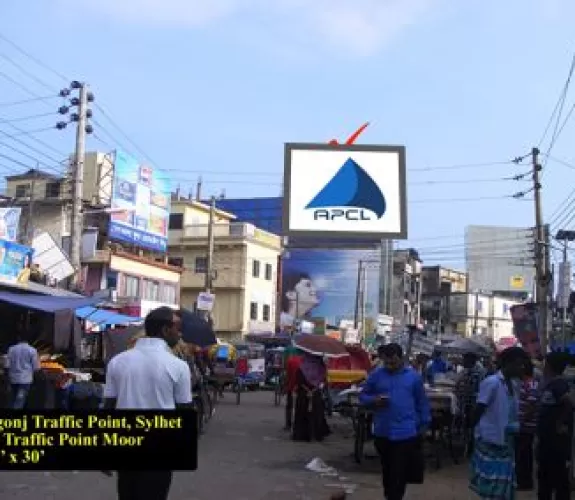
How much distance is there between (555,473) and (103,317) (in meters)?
17.6

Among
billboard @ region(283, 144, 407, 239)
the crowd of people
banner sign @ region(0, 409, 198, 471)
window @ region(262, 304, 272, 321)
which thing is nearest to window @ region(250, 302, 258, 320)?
window @ region(262, 304, 272, 321)

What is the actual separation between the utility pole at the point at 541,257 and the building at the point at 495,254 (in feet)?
30.1

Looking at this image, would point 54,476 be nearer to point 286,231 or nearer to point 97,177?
point 286,231

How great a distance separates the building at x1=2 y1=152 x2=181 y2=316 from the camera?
139 feet

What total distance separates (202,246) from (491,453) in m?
52.6

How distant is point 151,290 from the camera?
48.1 metres

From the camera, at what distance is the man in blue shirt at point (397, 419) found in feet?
25.5

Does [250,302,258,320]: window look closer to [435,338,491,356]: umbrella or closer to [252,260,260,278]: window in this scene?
[252,260,260,278]: window

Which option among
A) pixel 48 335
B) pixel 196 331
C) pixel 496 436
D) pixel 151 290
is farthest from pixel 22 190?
pixel 496 436

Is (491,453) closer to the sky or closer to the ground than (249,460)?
closer to the sky

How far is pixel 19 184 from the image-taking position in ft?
157

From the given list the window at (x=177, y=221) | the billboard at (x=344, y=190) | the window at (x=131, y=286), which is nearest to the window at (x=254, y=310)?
the window at (x=177, y=221)

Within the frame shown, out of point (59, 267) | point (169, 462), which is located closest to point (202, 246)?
point (59, 267)

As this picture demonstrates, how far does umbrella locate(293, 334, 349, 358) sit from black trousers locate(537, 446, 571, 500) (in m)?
8.28
